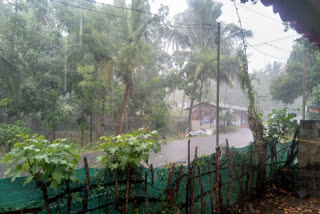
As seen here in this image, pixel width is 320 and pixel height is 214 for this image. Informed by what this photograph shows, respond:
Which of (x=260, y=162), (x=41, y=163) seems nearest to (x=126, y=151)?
(x=41, y=163)

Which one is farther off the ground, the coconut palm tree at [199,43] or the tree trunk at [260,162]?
the coconut palm tree at [199,43]

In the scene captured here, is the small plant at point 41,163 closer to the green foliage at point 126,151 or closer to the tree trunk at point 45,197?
the tree trunk at point 45,197

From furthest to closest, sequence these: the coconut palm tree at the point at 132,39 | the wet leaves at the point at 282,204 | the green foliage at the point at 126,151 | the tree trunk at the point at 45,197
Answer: the coconut palm tree at the point at 132,39, the wet leaves at the point at 282,204, the green foliage at the point at 126,151, the tree trunk at the point at 45,197

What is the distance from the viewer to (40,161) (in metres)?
2.23

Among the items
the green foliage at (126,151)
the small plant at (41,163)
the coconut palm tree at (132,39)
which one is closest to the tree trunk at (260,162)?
the green foliage at (126,151)

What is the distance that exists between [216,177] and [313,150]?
345 centimetres

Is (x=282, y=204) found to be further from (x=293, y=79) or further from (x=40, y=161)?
(x=293, y=79)

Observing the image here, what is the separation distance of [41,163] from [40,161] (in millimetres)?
20

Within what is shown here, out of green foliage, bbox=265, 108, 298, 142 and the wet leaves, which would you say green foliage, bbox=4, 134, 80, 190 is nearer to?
the wet leaves

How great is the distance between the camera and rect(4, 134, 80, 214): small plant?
2.18m

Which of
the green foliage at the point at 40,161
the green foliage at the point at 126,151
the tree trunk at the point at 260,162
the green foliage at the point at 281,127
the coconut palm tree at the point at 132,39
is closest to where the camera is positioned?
the green foliage at the point at 40,161

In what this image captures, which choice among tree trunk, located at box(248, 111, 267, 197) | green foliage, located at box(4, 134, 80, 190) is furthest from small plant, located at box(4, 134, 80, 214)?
tree trunk, located at box(248, 111, 267, 197)

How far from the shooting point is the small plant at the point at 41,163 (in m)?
2.18

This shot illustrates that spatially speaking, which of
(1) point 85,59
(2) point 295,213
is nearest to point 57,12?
(1) point 85,59
